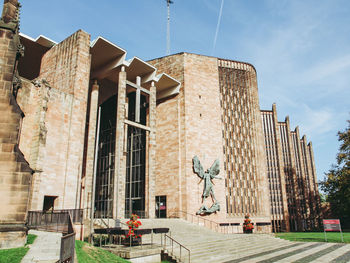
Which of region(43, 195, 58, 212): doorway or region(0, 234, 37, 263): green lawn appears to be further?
region(43, 195, 58, 212): doorway

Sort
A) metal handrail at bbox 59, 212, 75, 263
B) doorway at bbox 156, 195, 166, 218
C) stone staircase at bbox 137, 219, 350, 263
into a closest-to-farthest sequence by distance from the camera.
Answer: metal handrail at bbox 59, 212, 75, 263, stone staircase at bbox 137, 219, 350, 263, doorway at bbox 156, 195, 166, 218

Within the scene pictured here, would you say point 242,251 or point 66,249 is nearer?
point 66,249

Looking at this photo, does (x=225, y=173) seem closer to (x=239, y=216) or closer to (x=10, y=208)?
(x=239, y=216)

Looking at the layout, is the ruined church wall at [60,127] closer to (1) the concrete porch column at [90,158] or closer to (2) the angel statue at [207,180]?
(1) the concrete porch column at [90,158]

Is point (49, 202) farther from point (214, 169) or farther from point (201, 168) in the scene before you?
point (214, 169)

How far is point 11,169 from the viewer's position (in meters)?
9.74

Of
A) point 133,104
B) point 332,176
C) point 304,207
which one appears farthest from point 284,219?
point 133,104

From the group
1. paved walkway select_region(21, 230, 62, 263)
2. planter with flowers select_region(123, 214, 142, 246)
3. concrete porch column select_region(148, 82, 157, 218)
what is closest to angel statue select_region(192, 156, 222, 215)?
concrete porch column select_region(148, 82, 157, 218)

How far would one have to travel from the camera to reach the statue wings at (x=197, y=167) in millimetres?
29250

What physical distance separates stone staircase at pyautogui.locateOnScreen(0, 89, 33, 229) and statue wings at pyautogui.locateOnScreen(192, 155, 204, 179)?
2074 centimetres

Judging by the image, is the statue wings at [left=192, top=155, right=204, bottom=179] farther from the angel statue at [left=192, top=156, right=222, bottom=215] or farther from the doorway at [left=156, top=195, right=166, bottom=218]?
the doorway at [left=156, top=195, right=166, bottom=218]

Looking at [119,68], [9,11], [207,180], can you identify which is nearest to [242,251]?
[207,180]

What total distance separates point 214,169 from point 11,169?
23.1 metres

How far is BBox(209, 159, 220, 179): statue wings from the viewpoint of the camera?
30.0 meters
